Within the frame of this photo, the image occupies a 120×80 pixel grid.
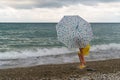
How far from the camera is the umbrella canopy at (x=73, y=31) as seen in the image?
14359mm

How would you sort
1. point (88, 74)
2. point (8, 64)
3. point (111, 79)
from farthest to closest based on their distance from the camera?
point (8, 64), point (88, 74), point (111, 79)

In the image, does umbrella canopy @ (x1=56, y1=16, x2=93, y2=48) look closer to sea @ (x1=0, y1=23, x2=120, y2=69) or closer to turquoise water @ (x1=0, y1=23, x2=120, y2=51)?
sea @ (x1=0, y1=23, x2=120, y2=69)

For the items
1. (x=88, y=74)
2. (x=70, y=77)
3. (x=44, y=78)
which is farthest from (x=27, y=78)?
(x=88, y=74)

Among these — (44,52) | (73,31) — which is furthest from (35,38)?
(73,31)

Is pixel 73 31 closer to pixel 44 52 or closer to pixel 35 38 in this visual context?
pixel 44 52

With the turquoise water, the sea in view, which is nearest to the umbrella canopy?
the sea

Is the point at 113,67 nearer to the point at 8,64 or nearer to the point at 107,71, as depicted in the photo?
the point at 107,71

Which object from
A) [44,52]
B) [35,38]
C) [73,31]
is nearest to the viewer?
[73,31]

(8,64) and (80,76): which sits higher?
(80,76)

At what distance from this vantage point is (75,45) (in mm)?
14547

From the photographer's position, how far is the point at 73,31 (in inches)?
566

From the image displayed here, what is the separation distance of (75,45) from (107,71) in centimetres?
188

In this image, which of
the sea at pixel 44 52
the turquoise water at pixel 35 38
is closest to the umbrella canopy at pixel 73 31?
the sea at pixel 44 52

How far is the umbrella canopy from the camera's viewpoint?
1436 centimetres
